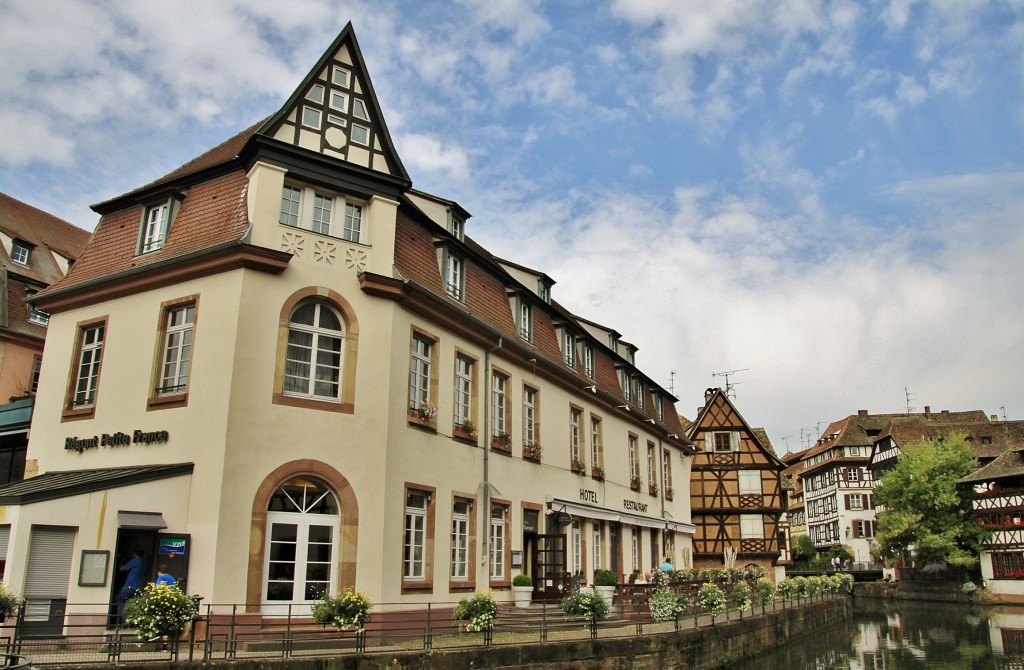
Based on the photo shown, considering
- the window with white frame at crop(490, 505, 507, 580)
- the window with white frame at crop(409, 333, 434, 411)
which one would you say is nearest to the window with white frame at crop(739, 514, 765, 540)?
the window with white frame at crop(490, 505, 507, 580)

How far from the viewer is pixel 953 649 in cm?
2720

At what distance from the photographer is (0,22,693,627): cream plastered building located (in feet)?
49.0

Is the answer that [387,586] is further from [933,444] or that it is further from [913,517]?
[933,444]

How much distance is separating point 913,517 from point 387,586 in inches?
1840

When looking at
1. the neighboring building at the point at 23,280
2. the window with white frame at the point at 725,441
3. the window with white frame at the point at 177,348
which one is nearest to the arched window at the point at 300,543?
the window with white frame at the point at 177,348

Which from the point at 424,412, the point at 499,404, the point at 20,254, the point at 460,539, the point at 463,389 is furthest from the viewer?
the point at 20,254

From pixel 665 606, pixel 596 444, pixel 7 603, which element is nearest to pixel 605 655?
pixel 665 606

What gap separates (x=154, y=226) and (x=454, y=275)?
6862 mm

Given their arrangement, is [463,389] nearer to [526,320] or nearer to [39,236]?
[526,320]

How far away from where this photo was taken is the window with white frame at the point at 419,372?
18.4 m

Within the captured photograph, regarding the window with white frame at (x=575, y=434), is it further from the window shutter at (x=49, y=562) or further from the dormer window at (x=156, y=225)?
the window shutter at (x=49, y=562)

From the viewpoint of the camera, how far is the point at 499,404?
73.9 ft

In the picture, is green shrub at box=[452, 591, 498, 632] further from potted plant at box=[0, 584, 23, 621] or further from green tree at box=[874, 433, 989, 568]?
green tree at box=[874, 433, 989, 568]

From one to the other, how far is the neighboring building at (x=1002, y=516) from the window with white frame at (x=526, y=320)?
39.7m
